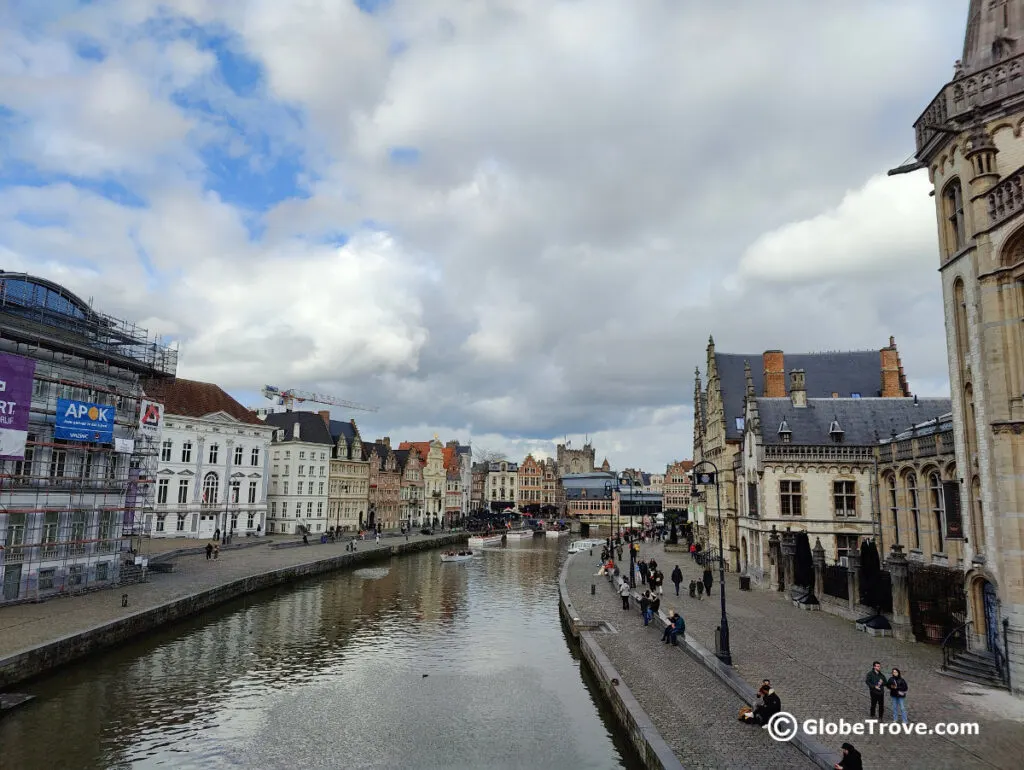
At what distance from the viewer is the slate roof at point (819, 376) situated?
54.2 meters

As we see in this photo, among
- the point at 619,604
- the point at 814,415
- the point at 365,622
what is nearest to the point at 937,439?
the point at 814,415

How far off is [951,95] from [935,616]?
757 inches

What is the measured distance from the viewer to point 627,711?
18.2 metres

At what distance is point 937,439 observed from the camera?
30094 millimetres

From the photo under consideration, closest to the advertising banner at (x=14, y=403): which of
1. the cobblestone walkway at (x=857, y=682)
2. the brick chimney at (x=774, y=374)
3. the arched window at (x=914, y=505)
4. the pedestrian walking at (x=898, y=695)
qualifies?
the cobblestone walkway at (x=857, y=682)

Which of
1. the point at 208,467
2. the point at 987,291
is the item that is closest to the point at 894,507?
the point at 987,291

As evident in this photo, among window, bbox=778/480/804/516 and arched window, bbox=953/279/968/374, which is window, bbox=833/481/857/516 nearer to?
window, bbox=778/480/804/516

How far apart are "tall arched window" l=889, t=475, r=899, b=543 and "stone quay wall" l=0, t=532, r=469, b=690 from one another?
38116mm

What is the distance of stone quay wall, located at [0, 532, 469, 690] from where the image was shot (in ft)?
73.6

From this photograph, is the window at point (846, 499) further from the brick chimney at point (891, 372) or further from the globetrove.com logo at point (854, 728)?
the globetrove.com logo at point (854, 728)

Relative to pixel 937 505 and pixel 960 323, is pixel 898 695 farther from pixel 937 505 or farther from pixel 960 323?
pixel 937 505

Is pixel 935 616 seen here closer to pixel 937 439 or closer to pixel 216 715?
pixel 937 439

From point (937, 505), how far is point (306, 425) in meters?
73.8

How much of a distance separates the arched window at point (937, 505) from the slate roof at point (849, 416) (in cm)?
1091
